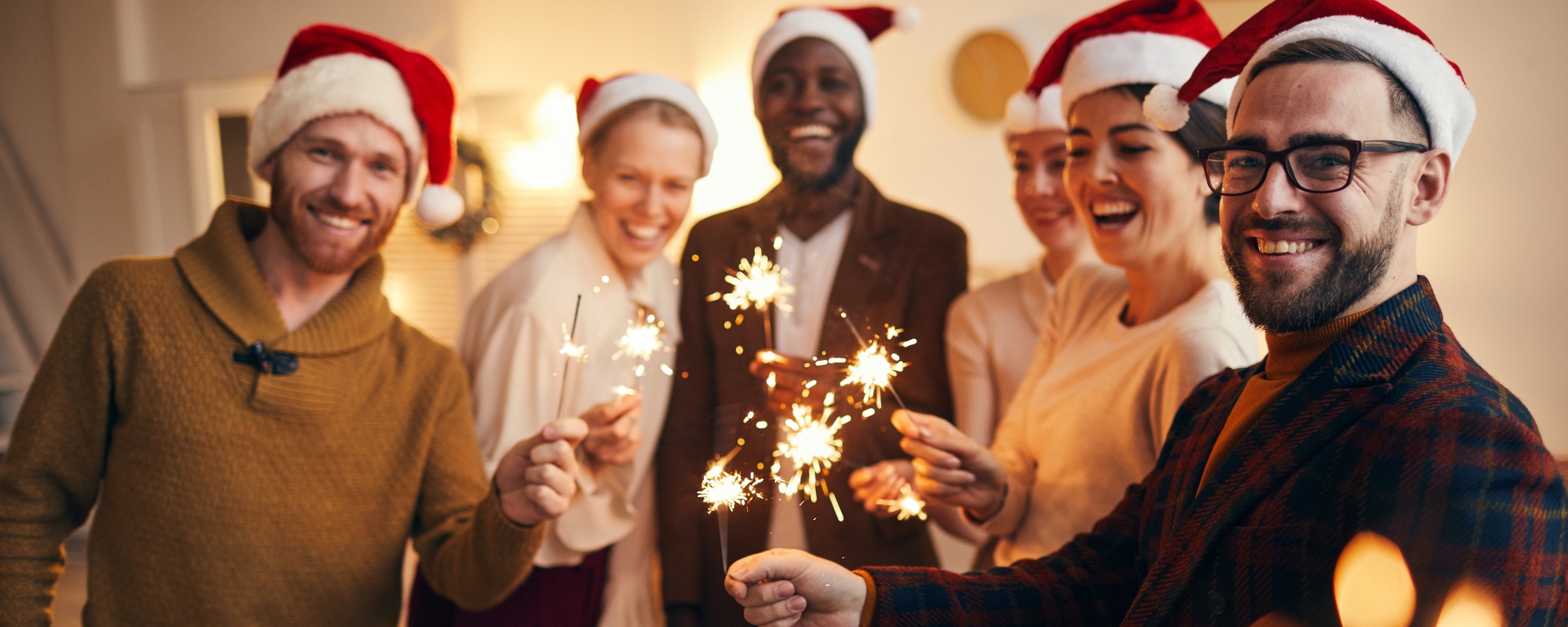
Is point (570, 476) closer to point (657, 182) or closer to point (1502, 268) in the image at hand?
point (657, 182)

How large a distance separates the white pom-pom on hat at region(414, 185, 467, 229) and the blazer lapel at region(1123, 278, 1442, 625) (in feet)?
4.65

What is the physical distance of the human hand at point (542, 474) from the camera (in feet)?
4.44

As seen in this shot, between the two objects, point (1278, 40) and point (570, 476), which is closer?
point (1278, 40)

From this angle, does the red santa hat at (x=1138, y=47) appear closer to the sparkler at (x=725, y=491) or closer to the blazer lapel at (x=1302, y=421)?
the blazer lapel at (x=1302, y=421)

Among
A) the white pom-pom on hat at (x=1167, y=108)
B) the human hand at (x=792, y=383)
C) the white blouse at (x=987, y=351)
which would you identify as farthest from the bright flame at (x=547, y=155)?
the white pom-pom on hat at (x=1167, y=108)

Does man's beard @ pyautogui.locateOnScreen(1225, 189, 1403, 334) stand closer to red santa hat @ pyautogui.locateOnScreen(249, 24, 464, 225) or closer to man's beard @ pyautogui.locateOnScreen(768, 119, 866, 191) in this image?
man's beard @ pyautogui.locateOnScreen(768, 119, 866, 191)

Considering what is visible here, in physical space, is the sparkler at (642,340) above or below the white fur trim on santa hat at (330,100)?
below

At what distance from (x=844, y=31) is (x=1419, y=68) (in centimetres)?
126

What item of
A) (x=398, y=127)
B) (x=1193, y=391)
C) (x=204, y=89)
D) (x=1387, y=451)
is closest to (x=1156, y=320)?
(x=1193, y=391)

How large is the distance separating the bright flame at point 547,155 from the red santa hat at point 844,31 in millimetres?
2122

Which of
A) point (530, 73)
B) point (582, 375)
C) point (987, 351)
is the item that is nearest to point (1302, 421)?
point (987, 351)

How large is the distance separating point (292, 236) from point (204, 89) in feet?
10.3

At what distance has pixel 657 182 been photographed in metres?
1.80

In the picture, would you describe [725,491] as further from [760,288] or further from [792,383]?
[760,288]
